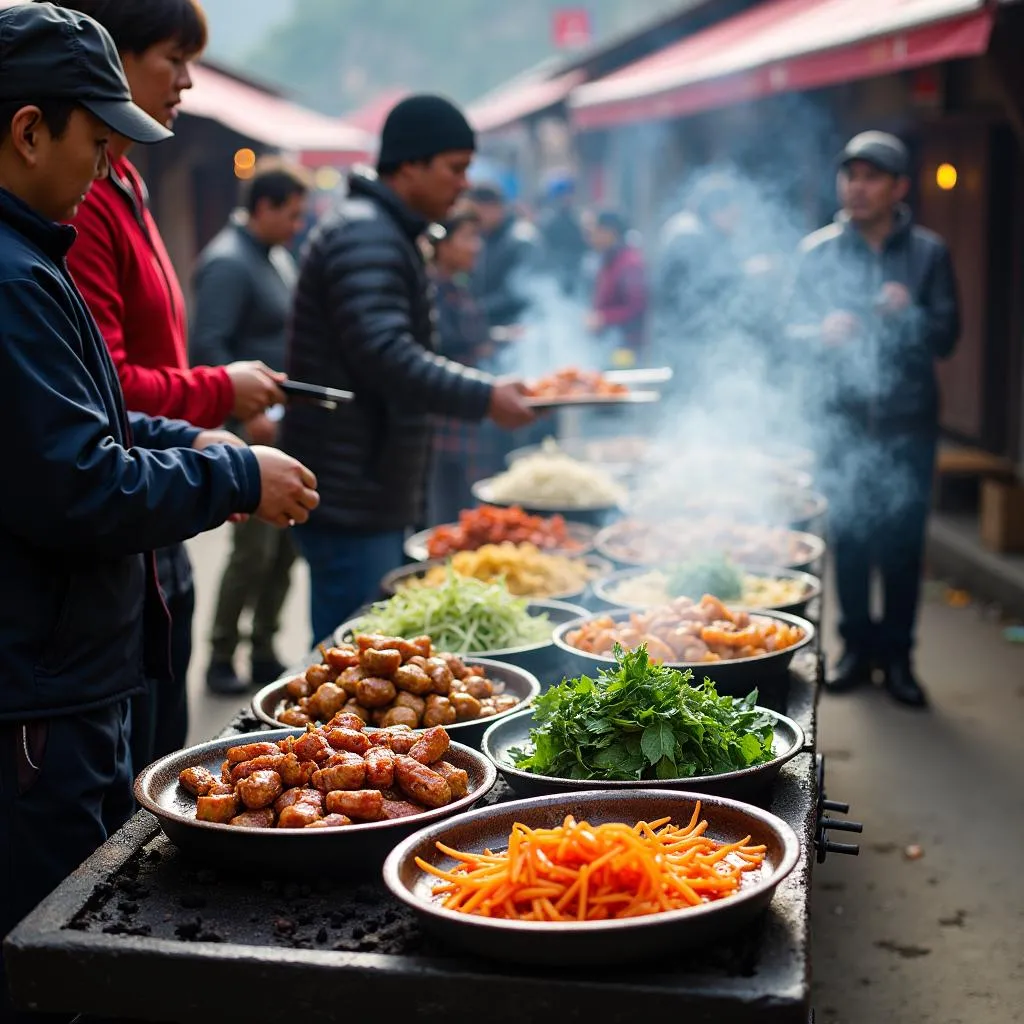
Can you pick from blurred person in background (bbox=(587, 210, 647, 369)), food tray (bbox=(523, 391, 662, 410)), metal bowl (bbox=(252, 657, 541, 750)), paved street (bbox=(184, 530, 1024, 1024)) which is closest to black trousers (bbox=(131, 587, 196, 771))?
metal bowl (bbox=(252, 657, 541, 750))

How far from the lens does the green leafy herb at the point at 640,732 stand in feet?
8.00

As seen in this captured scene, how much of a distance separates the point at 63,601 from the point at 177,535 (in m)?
0.24

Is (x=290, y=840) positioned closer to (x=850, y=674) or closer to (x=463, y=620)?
(x=463, y=620)

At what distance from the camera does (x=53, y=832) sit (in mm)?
2428

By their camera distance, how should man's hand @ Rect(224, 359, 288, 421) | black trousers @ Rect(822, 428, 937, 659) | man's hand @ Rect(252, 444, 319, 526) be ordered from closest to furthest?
man's hand @ Rect(252, 444, 319, 526) < man's hand @ Rect(224, 359, 288, 421) < black trousers @ Rect(822, 428, 937, 659)

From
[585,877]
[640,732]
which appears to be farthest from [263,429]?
[585,877]

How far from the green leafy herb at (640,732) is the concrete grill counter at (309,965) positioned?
270 millimetres

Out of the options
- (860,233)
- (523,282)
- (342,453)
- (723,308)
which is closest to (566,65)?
(523,282)

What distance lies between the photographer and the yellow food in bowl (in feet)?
13.7

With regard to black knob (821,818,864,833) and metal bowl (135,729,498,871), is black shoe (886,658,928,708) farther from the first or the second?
metal bowl (135,729,498,871)

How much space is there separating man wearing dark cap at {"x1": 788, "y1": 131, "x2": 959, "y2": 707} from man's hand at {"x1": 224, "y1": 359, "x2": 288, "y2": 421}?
3352 mm

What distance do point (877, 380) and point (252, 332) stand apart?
3.14 metres

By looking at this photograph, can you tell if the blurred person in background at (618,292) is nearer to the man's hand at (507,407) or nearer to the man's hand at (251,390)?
the man's hand at (507,407)

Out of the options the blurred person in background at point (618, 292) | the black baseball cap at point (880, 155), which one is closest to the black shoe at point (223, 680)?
the black baseball cap at point (880, 155)
